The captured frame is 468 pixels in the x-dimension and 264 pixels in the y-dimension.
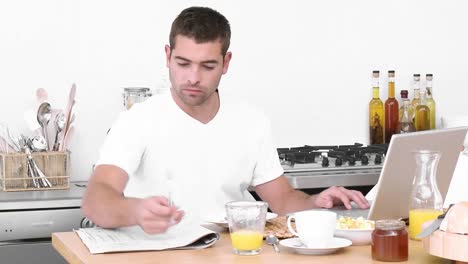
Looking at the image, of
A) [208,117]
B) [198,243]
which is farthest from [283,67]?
[198,243]

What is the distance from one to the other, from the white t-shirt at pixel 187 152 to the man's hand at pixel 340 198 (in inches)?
12.7

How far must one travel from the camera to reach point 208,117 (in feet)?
9.95

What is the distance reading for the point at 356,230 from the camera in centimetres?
236

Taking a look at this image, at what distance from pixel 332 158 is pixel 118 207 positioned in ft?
5.78

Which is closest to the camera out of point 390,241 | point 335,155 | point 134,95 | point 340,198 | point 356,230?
point 390,241

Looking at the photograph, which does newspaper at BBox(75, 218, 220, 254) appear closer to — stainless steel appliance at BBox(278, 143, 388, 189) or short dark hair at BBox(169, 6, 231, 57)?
short dark hair at BBox(169, 6, 231, 57)

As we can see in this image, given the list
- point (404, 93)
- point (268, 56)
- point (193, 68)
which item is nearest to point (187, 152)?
point (193, 68)

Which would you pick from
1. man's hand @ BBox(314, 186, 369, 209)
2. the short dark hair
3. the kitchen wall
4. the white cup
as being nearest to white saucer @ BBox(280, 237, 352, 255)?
the white cup

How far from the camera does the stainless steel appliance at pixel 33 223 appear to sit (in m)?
3.40

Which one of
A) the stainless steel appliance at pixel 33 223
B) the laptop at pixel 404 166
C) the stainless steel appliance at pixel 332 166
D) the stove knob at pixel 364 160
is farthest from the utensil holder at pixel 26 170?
the laptop at pixel 404 166

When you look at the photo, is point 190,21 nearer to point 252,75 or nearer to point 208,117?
point 208,117

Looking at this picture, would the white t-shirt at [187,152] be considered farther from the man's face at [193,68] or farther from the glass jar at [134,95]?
the glass jar at [134,95]

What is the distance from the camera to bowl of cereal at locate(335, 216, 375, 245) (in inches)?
92.9

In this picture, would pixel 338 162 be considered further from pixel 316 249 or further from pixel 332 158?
pixel 316 249
